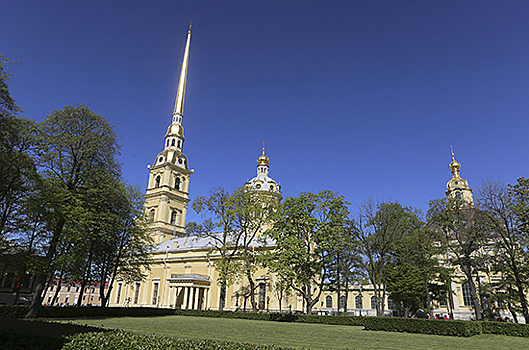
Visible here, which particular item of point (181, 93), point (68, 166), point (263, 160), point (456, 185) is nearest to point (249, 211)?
point (68, 166)

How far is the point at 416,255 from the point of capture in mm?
34125

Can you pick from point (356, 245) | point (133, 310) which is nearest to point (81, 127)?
point (133, 310)

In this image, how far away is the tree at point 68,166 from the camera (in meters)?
20.5

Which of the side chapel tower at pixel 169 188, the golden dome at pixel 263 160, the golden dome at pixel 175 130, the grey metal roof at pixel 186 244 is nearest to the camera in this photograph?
the grey metal roof at pixel 186 244

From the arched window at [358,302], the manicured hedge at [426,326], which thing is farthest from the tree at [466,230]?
the arched window at [358,302]

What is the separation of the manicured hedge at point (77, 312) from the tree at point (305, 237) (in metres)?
12.3

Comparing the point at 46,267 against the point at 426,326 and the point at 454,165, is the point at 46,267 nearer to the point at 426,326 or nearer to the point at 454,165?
the point at 426,326

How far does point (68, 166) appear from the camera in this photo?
22562 millimetres

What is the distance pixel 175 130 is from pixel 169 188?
11364mm

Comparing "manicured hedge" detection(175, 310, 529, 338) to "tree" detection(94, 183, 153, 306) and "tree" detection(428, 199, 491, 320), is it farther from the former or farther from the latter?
"tree" detection(94, 183, 153, 306)

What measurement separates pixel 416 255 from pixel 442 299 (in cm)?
875

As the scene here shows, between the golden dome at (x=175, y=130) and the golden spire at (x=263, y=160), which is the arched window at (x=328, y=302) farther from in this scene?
the golden dome at (x=175, y=130)

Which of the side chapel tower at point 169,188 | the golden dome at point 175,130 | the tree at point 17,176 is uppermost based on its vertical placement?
the golden dome at point 175,130

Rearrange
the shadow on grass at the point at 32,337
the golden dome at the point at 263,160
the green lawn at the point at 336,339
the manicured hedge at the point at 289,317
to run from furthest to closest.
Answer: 1. the golden dome at the point at 263,160
2. the manicured hedge at the point at 289,317
3. the green lawn at the point at 336,339
4. the shadow on grass at the point at 32,337
